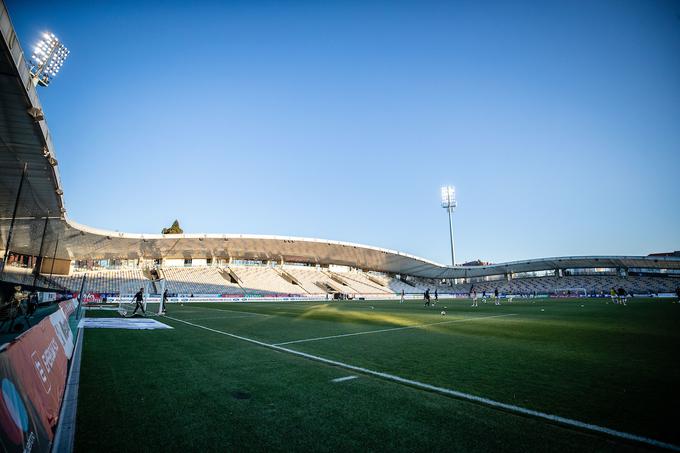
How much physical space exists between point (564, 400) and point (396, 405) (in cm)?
222

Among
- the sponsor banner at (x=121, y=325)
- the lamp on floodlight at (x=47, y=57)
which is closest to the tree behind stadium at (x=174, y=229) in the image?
the lamp on floodlight at (x=47, y=57)

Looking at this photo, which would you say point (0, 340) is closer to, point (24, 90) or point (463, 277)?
point (24, 90)

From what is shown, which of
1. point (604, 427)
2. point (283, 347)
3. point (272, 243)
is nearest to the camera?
point (604, 427)

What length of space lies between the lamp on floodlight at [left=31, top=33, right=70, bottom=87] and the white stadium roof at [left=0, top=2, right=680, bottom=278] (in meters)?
12.6

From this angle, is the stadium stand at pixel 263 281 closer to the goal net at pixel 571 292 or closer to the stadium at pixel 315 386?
the stadium at pixel 315 386

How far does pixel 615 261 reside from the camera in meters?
67.0

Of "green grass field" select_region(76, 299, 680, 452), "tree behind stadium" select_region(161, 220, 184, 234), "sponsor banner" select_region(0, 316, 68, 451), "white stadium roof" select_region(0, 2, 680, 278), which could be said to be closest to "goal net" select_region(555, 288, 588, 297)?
"white stadium roof" select_region(0, 2, 680, 278)

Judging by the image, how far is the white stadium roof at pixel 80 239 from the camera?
11.0 m

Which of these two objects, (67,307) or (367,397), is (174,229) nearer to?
(67,307)

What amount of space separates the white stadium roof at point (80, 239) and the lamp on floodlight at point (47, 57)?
12.6m

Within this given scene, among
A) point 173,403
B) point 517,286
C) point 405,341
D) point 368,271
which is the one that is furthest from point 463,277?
point 173,403

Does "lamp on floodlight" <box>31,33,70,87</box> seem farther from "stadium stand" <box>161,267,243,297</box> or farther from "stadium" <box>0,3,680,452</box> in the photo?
"stadium stand" <box>161,267,243,297</box>

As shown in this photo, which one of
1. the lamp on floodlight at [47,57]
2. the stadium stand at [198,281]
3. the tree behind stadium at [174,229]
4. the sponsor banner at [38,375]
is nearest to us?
the sponsor banner at [38,375]

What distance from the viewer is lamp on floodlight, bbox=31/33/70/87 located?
25125 millimetres
